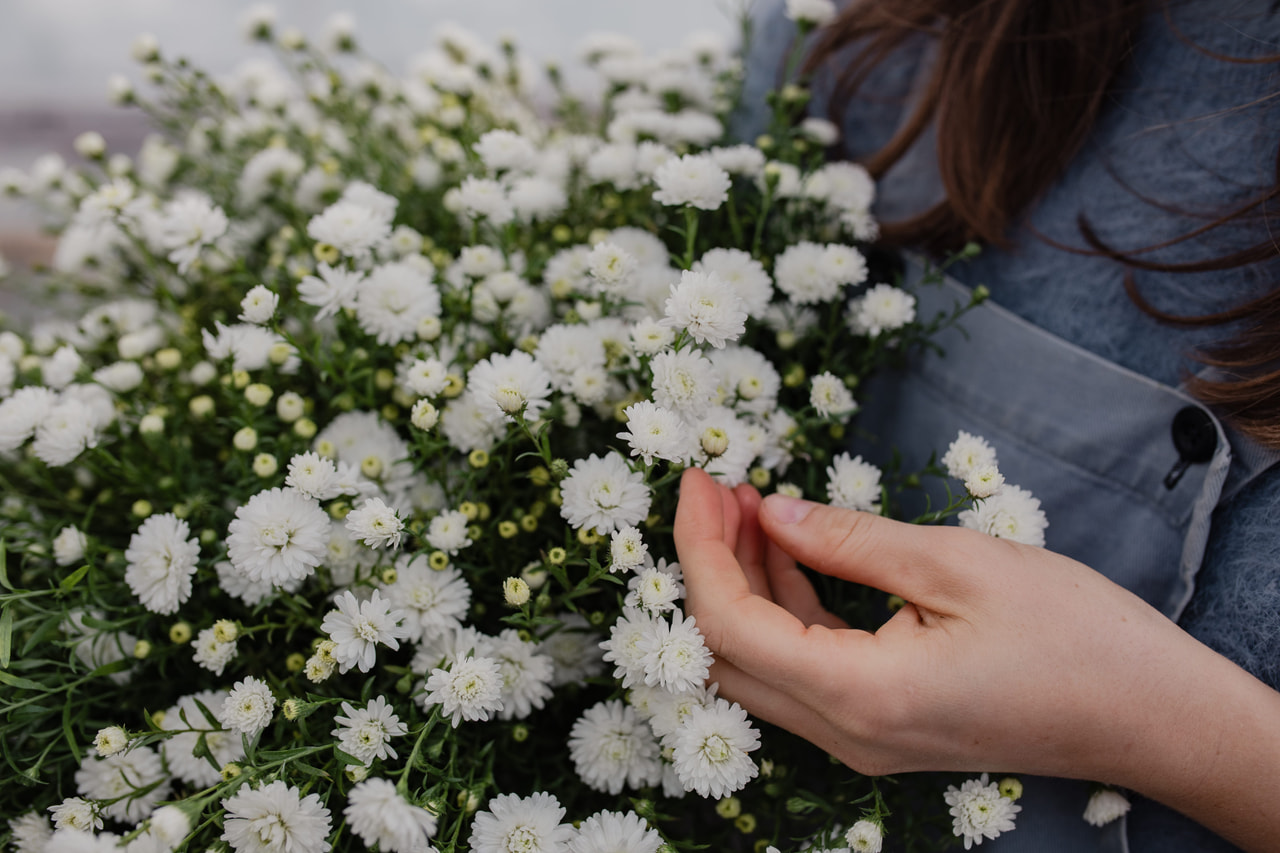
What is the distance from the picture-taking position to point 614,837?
443 mm

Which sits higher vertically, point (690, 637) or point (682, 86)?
point (682, 86)

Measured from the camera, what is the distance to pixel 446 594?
502 mm

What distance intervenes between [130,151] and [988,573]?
1695 mm

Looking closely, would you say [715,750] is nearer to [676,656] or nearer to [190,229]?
[676,656]

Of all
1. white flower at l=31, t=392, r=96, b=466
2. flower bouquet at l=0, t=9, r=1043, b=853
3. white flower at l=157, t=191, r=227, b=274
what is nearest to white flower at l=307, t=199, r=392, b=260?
flower bouquet at l=0, t=9, r=1043, b=853

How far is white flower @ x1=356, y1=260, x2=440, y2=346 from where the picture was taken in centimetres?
56

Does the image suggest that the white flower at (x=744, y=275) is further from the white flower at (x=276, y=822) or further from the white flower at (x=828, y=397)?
the white flower at (x=276, y=822)

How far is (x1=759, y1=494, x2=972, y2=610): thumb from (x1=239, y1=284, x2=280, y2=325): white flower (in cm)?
39

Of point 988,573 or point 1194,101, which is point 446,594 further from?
point 1194,101

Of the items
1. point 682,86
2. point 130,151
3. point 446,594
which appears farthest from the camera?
point 130,151

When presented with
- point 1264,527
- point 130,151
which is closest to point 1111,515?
point 1264,527

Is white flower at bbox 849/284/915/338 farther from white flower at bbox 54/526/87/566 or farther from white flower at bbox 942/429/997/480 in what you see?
white flower at bbox 54/526/87/566

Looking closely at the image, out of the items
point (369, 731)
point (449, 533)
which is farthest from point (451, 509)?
point (369, 731)

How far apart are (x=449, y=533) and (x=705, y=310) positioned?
0.23 metres
